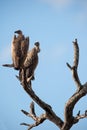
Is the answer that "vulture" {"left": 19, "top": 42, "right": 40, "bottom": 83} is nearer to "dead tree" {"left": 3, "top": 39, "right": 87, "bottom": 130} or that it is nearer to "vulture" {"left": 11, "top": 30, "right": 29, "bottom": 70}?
"vulture" {"left": 11, "top": 30, "right": 29, "bottom": 70}

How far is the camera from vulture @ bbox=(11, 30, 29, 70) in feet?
21.6

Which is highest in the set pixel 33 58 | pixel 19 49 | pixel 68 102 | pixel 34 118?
pixel 19 49

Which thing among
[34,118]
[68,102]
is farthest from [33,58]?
[68,102]

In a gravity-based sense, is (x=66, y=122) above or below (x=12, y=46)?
below

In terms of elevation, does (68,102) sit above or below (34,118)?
above

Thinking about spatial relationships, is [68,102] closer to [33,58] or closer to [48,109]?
[48,109]

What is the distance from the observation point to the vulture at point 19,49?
6589 millimetres

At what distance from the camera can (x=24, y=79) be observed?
21.3ft

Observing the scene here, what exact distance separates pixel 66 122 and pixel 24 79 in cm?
158

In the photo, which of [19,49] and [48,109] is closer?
[19,49]

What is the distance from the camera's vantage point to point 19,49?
6.91 metres

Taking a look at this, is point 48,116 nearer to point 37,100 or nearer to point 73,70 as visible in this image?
point 37,100

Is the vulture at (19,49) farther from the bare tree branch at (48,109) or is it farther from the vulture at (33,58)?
the vulture at (33,58)

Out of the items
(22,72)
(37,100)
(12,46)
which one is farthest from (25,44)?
(37,100)
